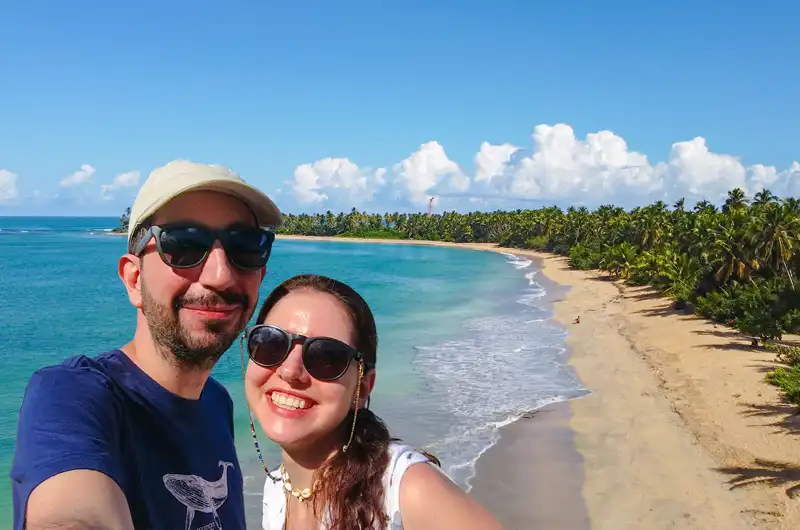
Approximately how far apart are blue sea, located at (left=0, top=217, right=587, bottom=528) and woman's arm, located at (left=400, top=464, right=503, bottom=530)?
1082cm

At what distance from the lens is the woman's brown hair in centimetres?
203

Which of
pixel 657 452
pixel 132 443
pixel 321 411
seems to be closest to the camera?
pixel 132 443

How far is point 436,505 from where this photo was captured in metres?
1.82

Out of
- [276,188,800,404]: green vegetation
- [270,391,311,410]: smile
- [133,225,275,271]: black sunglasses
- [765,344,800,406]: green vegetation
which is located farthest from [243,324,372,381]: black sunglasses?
[765,344,800,406]: green vegetation

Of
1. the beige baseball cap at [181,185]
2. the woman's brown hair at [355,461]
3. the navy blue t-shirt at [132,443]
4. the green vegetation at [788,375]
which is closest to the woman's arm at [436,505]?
the woman's brown hair at [355,461]

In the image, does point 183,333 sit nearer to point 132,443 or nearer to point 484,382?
point 132,443

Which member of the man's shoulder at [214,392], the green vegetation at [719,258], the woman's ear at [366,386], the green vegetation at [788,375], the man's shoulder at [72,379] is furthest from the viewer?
the green vegetation at [719,258]

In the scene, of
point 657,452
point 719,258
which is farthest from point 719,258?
point 657,452

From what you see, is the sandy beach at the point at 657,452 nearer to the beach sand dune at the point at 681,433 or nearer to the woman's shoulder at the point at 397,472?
the beach sand dune at the point at 681,433

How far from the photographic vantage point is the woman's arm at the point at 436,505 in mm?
1767

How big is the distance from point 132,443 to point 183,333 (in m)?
0.42

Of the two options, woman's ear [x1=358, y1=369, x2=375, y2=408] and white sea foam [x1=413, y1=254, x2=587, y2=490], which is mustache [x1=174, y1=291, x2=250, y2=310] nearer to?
woman's ear [x1=358, y1=369, x2=375, y2=408]

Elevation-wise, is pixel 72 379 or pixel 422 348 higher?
pixel 72 379

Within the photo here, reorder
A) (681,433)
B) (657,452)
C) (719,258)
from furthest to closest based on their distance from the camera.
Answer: (719,258)
(681,433)
(657,452)
